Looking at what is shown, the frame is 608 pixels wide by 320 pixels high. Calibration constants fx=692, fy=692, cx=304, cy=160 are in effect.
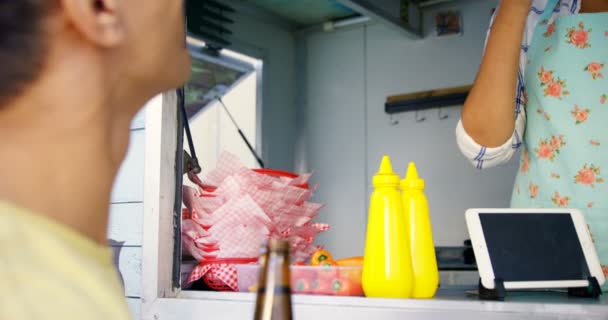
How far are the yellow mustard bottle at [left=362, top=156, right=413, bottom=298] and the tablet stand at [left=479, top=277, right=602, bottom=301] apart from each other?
0.40 feet

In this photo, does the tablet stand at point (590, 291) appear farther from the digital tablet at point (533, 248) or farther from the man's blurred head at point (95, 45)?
the man's blurred head at point (95, 45)

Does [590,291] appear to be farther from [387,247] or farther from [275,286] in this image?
[275,286]

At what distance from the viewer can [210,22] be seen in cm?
345

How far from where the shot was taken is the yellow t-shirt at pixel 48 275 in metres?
0.39

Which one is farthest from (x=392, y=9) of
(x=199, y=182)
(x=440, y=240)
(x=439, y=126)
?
(x=199, y=182)

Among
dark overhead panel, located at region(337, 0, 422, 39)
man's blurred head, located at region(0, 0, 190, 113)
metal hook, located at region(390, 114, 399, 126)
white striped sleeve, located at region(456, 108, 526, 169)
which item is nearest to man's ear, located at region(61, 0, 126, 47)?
man's blurred head, located at region(0, 0, 190, 113)

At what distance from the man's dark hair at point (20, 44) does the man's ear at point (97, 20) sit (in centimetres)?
2

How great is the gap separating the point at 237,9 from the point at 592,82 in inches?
95.9

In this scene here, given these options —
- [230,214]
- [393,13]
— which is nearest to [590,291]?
[230,214]

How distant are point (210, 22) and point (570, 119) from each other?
226 cm

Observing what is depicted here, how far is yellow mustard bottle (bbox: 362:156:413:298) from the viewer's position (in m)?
1.16

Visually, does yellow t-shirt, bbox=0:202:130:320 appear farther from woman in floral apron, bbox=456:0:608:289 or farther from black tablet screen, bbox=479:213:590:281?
woman in floral apron, bbox=456:0:608:289

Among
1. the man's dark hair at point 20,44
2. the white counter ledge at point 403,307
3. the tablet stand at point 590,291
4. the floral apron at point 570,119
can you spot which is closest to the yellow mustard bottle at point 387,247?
the white counter ledge at point 403,307

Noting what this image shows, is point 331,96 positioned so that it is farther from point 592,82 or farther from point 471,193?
point 592,82
